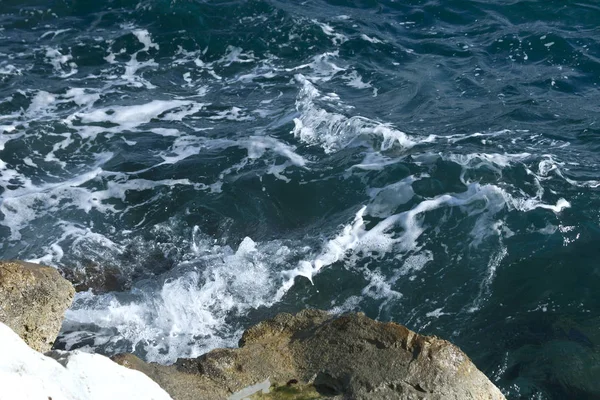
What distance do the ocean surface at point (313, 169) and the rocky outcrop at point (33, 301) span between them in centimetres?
139

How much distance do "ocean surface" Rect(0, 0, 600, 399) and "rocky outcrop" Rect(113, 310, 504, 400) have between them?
1710 millimetres

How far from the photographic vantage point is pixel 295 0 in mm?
15461

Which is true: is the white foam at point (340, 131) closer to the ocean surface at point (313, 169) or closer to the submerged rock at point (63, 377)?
the ocean surface at point (313, 169)

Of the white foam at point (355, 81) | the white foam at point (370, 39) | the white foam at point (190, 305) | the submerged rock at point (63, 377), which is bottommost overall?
the white foam at point (190, 305)

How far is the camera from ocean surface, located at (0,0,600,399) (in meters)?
7.43

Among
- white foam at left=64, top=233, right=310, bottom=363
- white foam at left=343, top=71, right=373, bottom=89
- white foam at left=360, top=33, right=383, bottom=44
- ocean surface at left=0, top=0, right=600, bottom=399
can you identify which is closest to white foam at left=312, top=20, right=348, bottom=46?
→ ocean surface at left=0, top=0, right=600, bottom=399

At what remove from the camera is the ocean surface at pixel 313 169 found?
743 centimetres

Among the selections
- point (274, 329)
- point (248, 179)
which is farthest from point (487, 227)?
point (274, 329)

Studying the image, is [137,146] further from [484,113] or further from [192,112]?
[484,113]

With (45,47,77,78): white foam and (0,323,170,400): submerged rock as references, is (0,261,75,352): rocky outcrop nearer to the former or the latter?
(0,323,170,400): submerged rock

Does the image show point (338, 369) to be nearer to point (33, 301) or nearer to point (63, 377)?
point (63, 377)

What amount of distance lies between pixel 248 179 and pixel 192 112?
2.35 m

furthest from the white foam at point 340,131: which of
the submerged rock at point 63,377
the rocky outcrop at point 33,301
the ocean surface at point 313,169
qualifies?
the submerged rock at point 63,377

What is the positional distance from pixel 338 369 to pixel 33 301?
2205 millimetres
